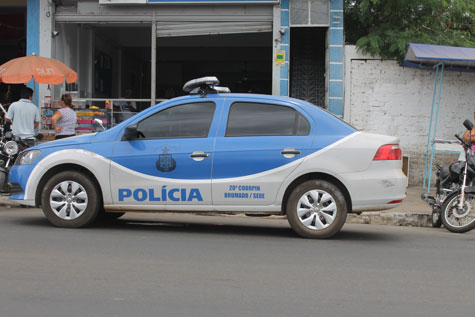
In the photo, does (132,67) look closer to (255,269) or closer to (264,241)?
(264,241)

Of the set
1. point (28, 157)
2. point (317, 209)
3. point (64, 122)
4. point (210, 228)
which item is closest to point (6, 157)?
point (64, 122)

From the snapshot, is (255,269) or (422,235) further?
(422,235)

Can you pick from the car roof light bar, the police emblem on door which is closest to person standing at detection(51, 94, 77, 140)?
the car roof light bar

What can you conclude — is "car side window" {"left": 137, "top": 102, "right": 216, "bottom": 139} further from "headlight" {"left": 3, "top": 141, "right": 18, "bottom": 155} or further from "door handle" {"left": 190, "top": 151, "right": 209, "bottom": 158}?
"headlight" {"left": 3, "top": 141, "right": 18, "bottom": 155}

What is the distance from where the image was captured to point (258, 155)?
6961 mm

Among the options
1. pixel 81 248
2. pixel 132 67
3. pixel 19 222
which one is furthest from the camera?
pixel 132 67

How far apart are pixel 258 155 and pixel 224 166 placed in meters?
0.42

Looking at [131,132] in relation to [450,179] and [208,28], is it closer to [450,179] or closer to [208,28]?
[450,179]

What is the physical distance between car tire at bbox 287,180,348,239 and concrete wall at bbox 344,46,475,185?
21.8 ft

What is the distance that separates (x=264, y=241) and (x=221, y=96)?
185 centimetres

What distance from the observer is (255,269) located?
213 inches

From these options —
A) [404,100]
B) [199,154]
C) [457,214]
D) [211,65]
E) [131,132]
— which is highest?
[211,65]

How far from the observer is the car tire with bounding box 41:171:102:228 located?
7207 mm

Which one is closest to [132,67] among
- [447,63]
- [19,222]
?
[447,63]
